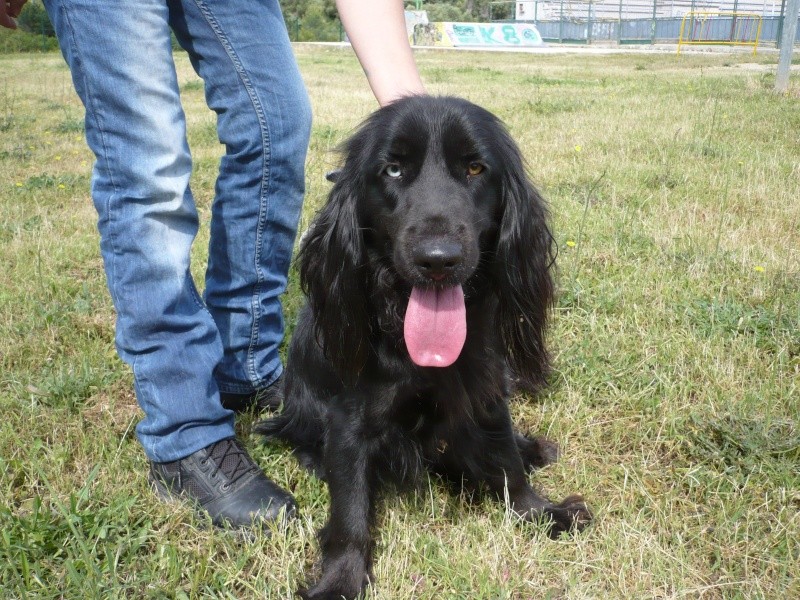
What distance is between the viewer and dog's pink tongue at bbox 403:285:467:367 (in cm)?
188

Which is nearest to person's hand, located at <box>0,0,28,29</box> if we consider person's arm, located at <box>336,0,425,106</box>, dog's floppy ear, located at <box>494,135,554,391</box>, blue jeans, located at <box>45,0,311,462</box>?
blue jeans, located at <box>45,0,311,462</box>

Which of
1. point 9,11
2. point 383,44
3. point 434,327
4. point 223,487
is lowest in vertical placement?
point 223,487

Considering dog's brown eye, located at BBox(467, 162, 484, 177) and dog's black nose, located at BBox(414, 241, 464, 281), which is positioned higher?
dog's brown eye, located at BBox(467, 162, 484, 177)

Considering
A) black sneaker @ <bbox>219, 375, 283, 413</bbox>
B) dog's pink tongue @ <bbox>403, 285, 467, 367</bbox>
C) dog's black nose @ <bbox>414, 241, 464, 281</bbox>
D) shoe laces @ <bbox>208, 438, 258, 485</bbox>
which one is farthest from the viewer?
black sneaker @ <bbox>219, 375, 283, 413</bbox>

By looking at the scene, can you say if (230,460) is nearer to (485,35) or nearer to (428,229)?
(428,229)

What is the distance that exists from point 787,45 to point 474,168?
10111mm

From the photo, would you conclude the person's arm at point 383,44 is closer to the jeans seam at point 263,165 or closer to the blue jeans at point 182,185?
the blue jeans at point 182,185

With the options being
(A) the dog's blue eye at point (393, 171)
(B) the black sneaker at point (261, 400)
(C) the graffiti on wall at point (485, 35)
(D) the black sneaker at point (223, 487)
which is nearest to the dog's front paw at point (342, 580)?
(D) the black sneaker at point (223, 487)

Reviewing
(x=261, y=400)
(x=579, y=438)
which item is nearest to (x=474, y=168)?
(x=579, y=438)

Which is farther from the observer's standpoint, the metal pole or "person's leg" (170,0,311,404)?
the metal pole

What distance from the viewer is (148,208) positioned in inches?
75.3

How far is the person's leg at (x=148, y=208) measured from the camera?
180 centimetres

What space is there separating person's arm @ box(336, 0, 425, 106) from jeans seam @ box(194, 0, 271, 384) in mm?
362

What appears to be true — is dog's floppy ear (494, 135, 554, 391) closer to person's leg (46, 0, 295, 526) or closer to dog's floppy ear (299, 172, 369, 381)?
dog's floppy ear (299, 172, 369, 381)
